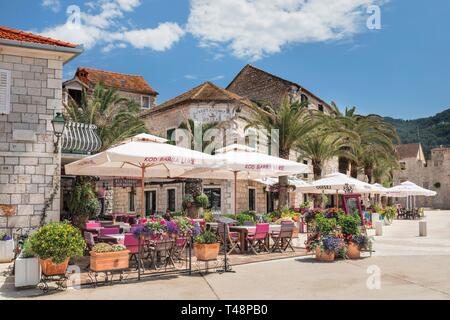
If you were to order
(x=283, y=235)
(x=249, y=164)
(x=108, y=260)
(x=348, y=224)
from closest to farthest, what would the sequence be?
1. (x=108, y=260)
2. (x=348, y=224)
3. (x=283, y=235)
4. (x=249, y=164)

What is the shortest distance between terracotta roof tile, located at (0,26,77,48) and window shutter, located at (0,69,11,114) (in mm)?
1074

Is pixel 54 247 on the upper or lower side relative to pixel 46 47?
lower

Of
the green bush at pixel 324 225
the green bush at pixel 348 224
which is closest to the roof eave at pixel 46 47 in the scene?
the green bush at pixel 324 225

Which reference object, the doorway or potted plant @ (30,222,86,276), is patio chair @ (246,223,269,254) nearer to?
potted plant @ (30,222,86,276)

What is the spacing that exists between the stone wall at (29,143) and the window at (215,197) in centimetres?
1590

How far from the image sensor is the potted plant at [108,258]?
7.67 metres

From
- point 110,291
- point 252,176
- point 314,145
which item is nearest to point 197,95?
point 314,145

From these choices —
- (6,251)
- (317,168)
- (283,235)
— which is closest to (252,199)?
(317,168)

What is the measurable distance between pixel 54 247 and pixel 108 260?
97 cm

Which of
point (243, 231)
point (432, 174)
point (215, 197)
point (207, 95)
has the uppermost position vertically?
point (207, 95)

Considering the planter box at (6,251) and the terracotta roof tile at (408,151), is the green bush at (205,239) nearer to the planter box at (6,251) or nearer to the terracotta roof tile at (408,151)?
the planter box at (6,251)

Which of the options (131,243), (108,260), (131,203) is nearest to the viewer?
(108,260)

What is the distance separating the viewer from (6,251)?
34.3ft

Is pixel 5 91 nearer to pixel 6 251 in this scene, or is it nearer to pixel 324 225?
pixel 6 251
